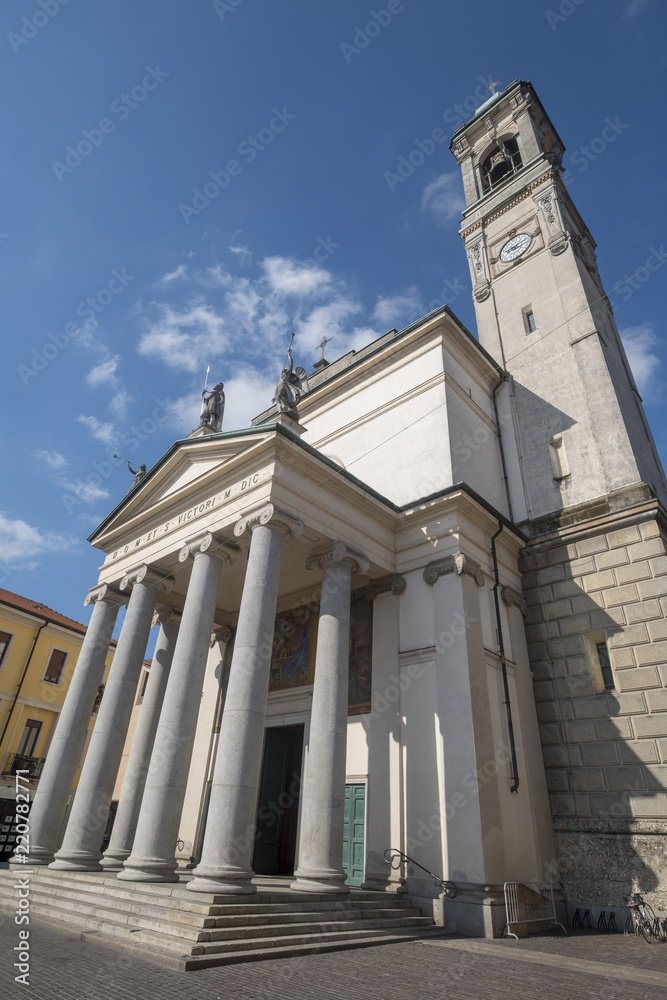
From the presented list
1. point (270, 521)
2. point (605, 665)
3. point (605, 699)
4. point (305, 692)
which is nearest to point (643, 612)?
point (605, 665)

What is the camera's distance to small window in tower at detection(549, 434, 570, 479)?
16.9 meters

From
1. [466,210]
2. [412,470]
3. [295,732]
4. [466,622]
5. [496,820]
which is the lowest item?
[496,820]

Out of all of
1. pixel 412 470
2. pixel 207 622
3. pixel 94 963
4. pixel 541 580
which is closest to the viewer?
pixel 94 963

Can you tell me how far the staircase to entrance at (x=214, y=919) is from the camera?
715 centimetres

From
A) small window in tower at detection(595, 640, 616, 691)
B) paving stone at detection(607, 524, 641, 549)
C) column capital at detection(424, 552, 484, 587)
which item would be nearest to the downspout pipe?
column capital at detection(424, 552, 484, 587)

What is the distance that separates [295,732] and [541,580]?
27.1 feet

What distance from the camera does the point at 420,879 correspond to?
11148 millimetres

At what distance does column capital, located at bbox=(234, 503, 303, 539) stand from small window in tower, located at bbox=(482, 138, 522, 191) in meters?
20.7

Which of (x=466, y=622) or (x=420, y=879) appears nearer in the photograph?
(x=420, y=879)

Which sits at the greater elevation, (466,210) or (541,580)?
(466,210)

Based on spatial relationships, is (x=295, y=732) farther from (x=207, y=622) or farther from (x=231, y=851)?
(x=231, y=851)

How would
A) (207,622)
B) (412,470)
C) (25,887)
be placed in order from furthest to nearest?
(412,470)
(207,622)
(25,887)

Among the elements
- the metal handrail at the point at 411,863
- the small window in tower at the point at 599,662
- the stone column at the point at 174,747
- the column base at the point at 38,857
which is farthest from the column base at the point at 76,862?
the small window in tower at the point at 599,662

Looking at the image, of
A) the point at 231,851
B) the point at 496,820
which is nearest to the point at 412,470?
the point at 496,820
